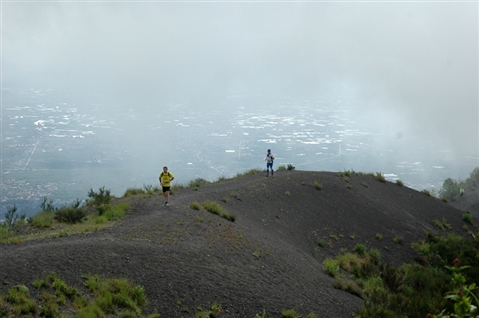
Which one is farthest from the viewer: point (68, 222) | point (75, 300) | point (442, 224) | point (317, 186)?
point (442, 224)

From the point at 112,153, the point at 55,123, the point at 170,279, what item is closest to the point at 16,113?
the point at 55,123

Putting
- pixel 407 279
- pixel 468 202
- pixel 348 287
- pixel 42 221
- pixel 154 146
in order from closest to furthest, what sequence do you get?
pixel 348 287
pixel 42 221
pixel 407 279
pixel 468 202
pixel 154 146

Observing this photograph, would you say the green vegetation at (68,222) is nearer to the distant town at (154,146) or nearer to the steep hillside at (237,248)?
the steep hillside at (237,248)

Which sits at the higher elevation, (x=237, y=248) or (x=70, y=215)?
(x=70, y=215)

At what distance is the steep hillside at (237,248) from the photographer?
1351cm

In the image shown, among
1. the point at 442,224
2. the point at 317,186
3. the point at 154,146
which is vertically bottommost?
the point at 442,224

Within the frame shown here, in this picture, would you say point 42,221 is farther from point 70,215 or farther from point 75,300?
point 75,300

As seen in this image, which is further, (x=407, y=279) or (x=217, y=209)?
(x=217, y=209)

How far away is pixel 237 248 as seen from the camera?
18281 mm

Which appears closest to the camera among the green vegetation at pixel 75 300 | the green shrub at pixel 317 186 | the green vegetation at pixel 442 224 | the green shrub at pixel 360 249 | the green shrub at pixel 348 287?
the green vegetation at pixel 75 300

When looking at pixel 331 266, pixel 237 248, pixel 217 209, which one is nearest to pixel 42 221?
pixel 217 209

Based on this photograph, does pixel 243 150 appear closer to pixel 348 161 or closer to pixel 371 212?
pixel 348 161

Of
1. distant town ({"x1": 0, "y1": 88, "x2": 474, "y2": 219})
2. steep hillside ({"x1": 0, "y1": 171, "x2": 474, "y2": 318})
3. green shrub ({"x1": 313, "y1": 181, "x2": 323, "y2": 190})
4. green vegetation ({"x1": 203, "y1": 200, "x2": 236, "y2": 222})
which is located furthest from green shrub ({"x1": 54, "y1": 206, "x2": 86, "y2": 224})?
distant town ({"x1": 0, "y1": 88, "x2": 474, "y2": 219})

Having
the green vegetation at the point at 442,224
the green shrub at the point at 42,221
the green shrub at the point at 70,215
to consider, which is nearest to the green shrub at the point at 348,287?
the green shrub at the point at 70,215
